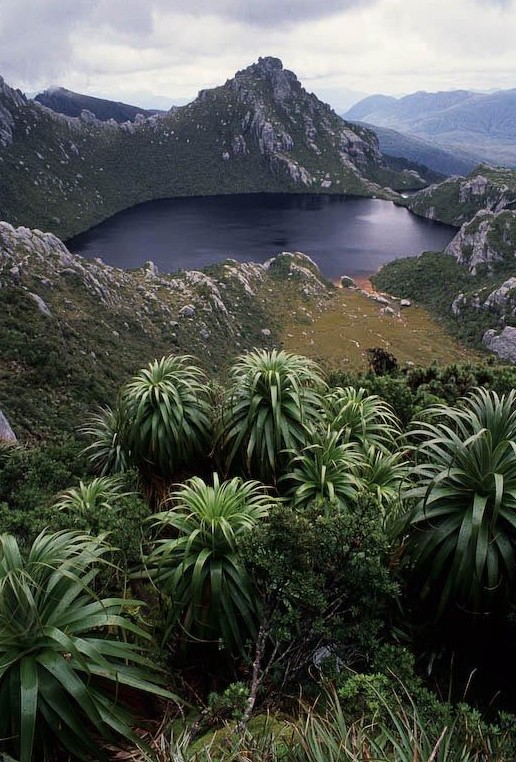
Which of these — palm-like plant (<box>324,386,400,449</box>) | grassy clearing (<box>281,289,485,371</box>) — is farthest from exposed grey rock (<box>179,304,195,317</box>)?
palm-like plant (<box>324,386,400,449</box>)

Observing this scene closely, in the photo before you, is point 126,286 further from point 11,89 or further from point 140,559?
point 11,89

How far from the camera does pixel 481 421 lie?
382 centimetres

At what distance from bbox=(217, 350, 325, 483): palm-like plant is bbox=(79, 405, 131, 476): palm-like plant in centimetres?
135

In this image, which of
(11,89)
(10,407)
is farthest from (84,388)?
(11,89)

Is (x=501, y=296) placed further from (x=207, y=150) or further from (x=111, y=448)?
(x=207, y=150)

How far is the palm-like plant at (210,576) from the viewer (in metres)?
3.34

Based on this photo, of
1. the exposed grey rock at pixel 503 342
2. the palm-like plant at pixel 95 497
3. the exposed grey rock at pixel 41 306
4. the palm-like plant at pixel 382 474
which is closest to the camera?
the palm-like plant at pixel 382 474

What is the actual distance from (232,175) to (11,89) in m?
56.9

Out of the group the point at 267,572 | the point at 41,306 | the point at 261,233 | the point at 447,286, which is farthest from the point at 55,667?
the point at 261,233

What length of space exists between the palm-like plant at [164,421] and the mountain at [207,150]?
99673 mm

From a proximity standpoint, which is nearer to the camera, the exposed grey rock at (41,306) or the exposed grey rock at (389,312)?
the exposed grey rock at (41,306)

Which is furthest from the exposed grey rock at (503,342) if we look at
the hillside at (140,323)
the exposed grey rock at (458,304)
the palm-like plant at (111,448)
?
the palm-like plant at (111,448)

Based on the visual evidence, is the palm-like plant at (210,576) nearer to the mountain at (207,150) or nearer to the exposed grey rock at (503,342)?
the exposed grey rock at (503,342)

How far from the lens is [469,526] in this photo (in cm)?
319
